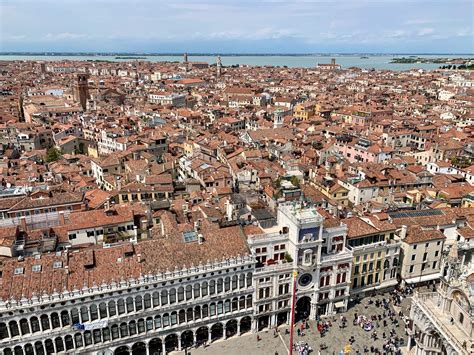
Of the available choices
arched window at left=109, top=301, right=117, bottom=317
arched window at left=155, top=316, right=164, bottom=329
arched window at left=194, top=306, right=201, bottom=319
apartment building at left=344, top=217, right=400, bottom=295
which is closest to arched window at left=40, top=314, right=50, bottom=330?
arched window at left=109, top=301, right=117, bottom=317

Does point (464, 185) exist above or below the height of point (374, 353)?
above

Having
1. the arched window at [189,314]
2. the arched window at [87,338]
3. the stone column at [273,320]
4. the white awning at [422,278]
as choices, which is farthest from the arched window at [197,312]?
the white awning at [422,278]

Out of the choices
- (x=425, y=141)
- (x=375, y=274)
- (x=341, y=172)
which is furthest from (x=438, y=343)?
(x=425, y=141)

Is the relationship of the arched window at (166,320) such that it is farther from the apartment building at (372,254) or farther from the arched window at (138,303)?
the apartment building at (372,254)

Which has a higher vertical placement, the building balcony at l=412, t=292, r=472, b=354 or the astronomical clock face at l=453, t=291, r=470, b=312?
the astronomical clock face at l=453, t=291, r=470, b=312

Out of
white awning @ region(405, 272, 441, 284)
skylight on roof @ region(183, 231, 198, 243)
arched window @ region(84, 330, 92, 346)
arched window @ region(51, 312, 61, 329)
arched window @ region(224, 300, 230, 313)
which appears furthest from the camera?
white awning @ region(405, 272, 441, 284)

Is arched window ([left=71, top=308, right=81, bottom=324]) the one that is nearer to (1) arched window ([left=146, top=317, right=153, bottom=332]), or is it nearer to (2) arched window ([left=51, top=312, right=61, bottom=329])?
(2) arched window ([left=51, top=312, right=61, bottom=329])

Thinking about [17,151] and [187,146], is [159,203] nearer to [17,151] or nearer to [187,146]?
[187,146]

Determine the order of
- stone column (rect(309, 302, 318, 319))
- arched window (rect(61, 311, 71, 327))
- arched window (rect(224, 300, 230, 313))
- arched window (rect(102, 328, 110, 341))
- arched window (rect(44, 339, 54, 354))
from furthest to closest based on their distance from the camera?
1. stone column (rect(309, 302, 318, 319))
2. arched window (rect(224, 300, 230, 313))
3. arched window (rect(102, 328, 110, 341))
4. arched window (rect(44, 339, 54, 354))
5. arched window (rect(61, 311, 71, 327))
